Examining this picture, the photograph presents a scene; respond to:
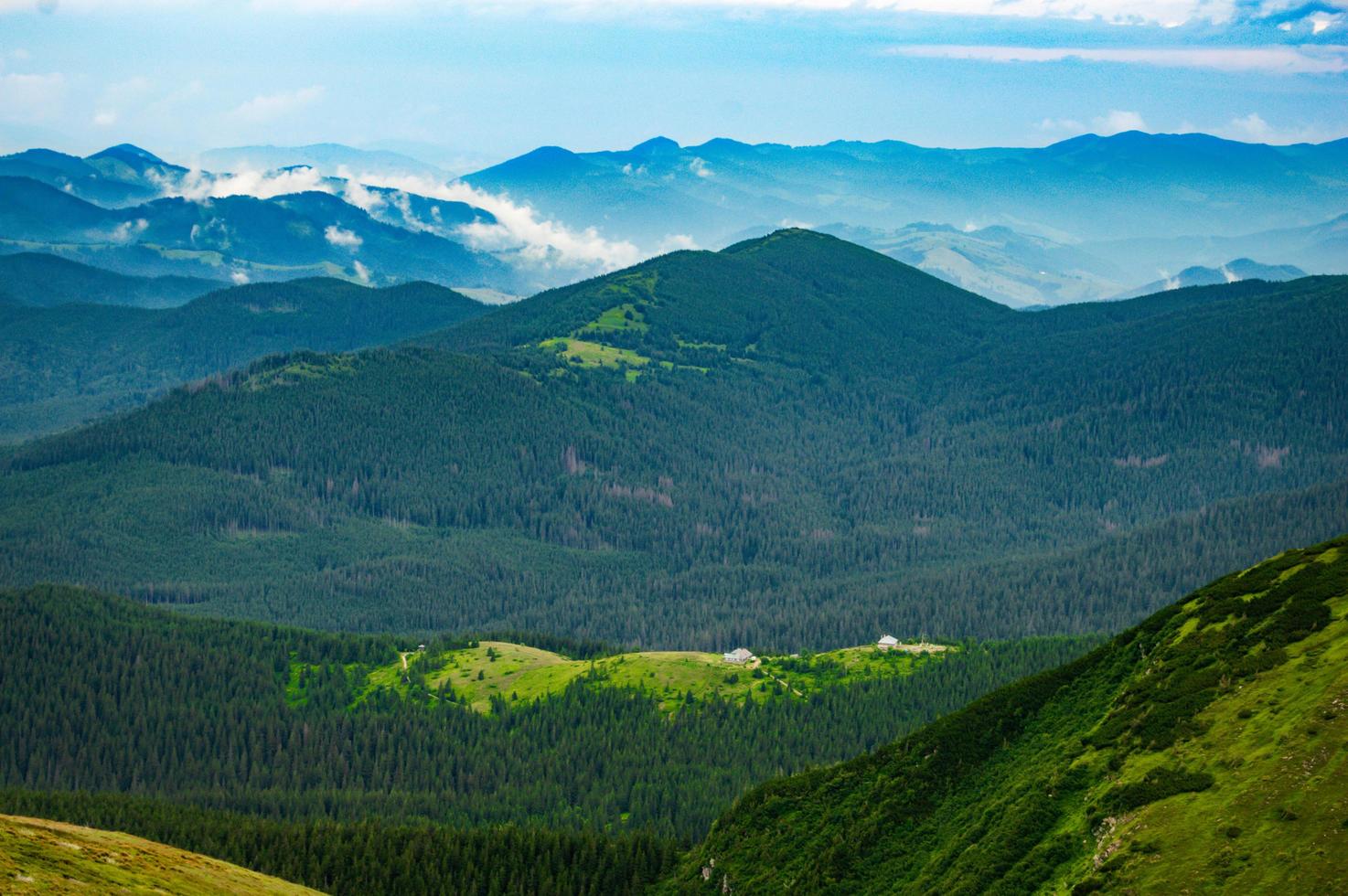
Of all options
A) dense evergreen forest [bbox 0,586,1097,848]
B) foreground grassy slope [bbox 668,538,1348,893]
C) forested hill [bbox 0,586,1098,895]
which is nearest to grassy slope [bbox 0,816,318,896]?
forested hill [bbox 0,586,1098,895]

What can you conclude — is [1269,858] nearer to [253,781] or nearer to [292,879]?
[292,879]

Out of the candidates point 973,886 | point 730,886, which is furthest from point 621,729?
point 973,886

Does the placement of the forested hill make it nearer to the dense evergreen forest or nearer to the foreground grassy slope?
the dense evergreen forest

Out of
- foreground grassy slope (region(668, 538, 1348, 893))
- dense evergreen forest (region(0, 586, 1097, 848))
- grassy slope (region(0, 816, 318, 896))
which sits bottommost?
dense evergreen forest (region(0, 586, 1097, 848))

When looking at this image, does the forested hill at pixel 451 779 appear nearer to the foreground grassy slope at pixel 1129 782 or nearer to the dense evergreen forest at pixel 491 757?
the dense evergreen forest at pixel 491 757

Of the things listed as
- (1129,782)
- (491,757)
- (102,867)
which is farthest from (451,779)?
(1129,782)

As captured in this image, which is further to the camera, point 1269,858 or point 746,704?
point 746,704

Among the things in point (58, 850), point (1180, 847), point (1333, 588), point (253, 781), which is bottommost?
point (253, 781)
